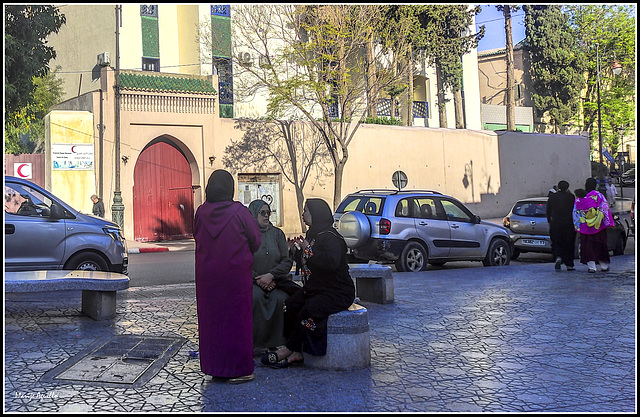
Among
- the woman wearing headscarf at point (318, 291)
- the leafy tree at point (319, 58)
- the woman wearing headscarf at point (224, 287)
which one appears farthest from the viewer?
the leafy tree at point (319, 58)

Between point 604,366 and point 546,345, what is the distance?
35.2 inches

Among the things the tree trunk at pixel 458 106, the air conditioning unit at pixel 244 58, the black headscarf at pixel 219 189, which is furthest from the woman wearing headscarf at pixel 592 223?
the tree trunk at pixel 458 106

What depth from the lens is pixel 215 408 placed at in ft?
16.7

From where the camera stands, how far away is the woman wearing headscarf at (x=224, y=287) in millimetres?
5684

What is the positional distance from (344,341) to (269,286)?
39.3 inches

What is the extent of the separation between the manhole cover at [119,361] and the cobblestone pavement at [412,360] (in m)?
0.11

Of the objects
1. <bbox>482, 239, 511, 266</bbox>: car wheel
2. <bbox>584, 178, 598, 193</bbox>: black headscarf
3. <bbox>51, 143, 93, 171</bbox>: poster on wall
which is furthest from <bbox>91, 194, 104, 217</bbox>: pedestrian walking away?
<bbox>584, 178, 598, 193</bbox>: black headscarf

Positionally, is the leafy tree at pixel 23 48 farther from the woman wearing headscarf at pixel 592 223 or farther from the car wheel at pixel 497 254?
the woman wearing headscarf at pixel 592 223

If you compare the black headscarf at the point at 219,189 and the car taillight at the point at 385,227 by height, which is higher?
the black headscarf at the point at 219,189

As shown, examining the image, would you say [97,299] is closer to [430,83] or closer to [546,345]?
[546,345]

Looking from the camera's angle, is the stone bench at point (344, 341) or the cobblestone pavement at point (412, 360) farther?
the stone bench at point (344, 341)

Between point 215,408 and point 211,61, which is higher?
point 211,61

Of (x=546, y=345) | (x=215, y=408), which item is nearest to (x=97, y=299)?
(x=215, y=408)

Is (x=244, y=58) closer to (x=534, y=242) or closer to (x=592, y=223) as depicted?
(x=534, y=242)
